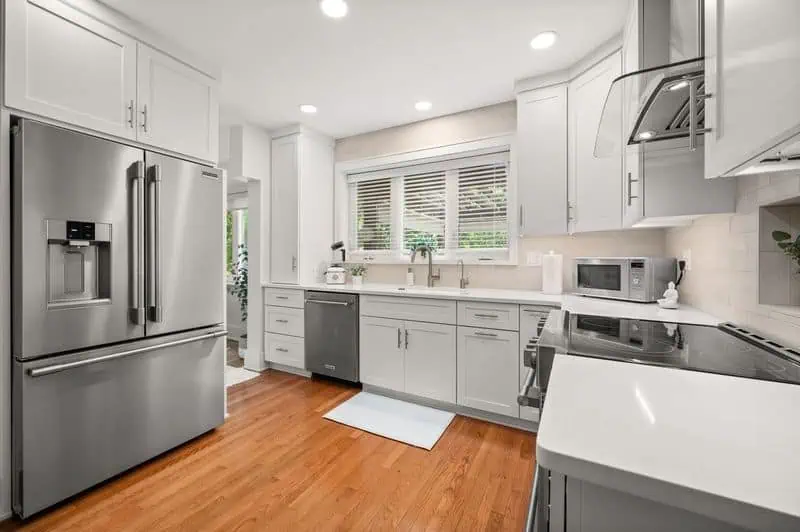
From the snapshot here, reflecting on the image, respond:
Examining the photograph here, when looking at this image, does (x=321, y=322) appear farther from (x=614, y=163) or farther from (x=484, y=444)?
(x=614, y=163)

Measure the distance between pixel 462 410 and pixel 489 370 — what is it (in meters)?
0.43

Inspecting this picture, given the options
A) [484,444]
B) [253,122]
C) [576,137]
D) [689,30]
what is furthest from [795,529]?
[253,122]

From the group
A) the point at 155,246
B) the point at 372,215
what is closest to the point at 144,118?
the point at 155,246

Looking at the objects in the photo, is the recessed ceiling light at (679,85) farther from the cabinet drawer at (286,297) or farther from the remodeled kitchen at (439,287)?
the cabinet drawer at (286,297)

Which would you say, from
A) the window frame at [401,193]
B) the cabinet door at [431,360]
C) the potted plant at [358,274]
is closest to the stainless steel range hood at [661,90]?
the window frame at [401,193]

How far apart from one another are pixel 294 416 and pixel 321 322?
90cm

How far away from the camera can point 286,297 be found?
3576 millimetres

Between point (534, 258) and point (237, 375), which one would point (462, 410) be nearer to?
point (534, 258)

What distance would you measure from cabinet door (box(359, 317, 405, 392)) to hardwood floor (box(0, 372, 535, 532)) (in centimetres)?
59

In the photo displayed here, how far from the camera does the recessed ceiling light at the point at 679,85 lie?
95cm

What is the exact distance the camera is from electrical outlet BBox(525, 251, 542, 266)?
115 inches

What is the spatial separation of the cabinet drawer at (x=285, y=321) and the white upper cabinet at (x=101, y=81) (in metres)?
1.66

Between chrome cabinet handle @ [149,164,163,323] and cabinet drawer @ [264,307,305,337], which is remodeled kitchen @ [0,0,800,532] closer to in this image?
chrome cabinet handle @ [149,164,163,323]

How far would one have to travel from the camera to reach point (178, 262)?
2135mm
